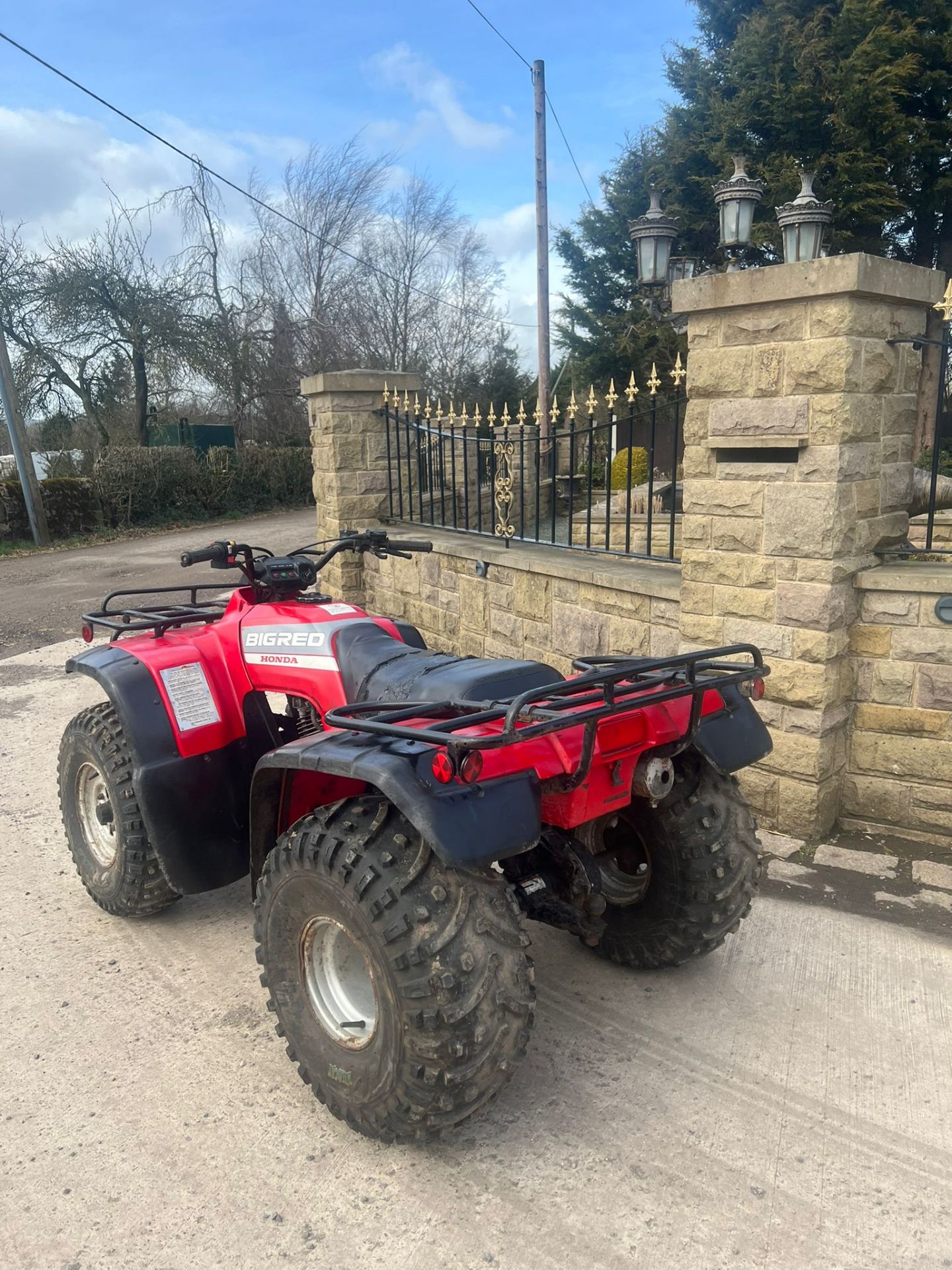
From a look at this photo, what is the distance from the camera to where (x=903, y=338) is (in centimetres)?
370

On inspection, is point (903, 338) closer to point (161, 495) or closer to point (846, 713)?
point (846, 713)

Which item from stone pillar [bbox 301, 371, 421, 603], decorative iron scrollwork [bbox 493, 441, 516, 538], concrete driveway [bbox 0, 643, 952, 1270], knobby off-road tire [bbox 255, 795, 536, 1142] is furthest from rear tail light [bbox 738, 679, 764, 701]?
stone pillar [bbox 301, 371, 421, 603]

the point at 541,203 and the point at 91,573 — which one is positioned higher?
the point at 541,203

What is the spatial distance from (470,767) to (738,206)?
22.6 feet

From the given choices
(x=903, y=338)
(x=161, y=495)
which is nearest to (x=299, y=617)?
(x=903, y=338)

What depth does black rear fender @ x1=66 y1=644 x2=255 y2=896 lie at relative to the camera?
3.01 m

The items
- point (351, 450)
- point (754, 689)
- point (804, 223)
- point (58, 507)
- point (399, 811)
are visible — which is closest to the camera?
point (399, 811)

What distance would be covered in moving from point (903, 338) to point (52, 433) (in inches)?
807

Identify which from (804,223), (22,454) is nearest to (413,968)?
(804,223)

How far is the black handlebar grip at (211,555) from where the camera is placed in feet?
10.2

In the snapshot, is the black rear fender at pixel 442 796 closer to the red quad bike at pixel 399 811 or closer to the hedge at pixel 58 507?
the red quad bike at pixel 399 811

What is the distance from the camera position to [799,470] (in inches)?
145

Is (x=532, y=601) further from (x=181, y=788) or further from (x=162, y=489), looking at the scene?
(x=162, y=489)

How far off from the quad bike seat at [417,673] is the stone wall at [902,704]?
1.89 metres
